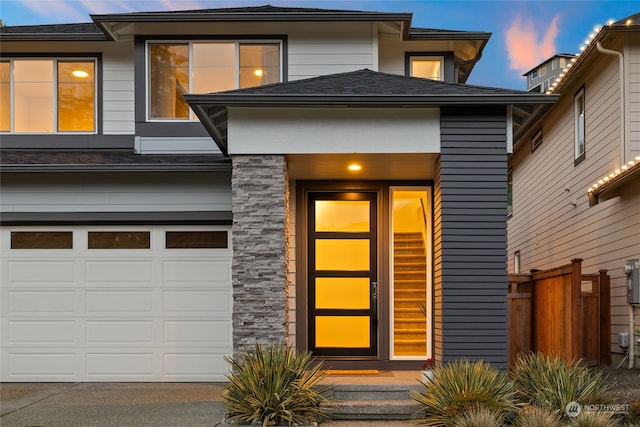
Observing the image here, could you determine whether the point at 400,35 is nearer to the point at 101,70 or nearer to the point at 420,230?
the point at 420,230

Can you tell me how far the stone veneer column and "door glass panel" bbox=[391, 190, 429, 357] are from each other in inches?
87.1

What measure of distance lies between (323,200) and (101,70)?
446cm

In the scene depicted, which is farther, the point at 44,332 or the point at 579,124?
the point at 579,124

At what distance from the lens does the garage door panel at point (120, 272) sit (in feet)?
30.8

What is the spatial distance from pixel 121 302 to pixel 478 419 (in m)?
5.41

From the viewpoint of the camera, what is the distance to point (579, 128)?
40.5ft

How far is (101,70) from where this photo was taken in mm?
10891

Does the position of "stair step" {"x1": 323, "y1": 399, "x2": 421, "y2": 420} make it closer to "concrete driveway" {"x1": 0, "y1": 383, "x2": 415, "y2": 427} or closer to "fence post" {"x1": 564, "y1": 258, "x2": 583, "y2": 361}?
"concrete driveway" {"x1": 0, "y1": 383, "x2": 415, "y2": 427}

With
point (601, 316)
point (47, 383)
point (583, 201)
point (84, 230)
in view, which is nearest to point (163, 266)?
point (84, 230)

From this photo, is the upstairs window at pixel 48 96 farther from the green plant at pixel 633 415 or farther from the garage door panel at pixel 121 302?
the green plant at pixel 633 415

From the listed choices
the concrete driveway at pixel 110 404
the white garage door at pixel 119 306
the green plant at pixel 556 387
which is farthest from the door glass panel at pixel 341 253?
the green plant at pixel 556 387

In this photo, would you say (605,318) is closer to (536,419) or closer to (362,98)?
(536,419)

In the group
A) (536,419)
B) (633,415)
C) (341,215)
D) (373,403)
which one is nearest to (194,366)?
(341,215)

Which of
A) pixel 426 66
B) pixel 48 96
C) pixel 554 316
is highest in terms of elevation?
pixel 426 66
